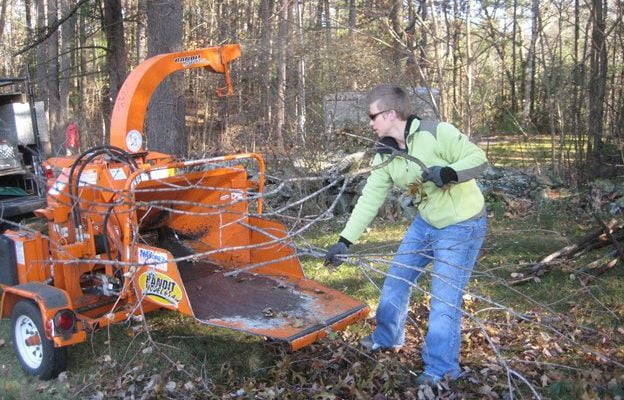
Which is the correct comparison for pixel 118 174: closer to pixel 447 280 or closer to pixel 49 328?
pixel 49 328

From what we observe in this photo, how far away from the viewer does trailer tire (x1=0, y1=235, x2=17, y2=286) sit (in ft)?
16.0

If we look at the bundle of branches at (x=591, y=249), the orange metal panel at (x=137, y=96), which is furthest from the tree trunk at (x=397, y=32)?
the orange metal panel at (x=137, y=96)

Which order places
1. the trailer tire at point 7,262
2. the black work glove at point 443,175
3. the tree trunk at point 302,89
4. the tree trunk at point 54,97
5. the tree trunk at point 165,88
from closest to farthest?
the black work glove at point 443,175
the trailer tire at point 7,262
the tree trunk at point 165,88
the tree trunk at point 302,89
the tree trunk at point 54,97

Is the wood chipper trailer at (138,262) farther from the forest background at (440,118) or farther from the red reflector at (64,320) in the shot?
the forest background at (440,118)

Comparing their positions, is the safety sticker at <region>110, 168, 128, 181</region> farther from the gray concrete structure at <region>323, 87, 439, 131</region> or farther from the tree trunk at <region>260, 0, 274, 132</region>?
the tree trunk at <region>260, 0, 274, 132</region>

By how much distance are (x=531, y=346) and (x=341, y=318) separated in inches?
60.1

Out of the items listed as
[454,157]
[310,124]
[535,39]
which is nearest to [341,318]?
[454,157]

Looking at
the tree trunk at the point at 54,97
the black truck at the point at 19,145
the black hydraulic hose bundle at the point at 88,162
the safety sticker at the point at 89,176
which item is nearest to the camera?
the black hydraulic hose bundle at the point at 88,162

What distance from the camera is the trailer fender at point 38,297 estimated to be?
4252mm

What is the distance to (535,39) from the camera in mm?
12203

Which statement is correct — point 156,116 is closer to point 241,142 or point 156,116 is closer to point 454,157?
point 241,142

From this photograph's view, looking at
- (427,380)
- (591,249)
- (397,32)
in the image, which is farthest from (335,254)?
(397,32)

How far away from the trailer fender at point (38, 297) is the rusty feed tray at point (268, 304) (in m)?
0.92

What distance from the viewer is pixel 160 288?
4.05 metres
